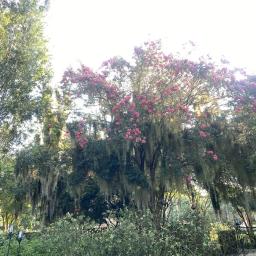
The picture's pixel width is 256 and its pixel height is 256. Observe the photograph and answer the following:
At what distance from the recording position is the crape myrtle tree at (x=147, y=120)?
9.09m

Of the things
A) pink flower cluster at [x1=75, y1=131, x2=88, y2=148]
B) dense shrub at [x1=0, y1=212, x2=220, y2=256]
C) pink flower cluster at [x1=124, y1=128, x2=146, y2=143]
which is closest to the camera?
dense shrub at [x1=0, y1=212, x2=220, y2=256]

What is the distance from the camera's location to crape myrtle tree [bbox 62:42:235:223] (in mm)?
9091

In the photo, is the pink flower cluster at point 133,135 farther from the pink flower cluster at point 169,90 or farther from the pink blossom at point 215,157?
the pink blossom at point 215,157

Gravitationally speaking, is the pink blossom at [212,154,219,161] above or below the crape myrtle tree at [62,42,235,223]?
below

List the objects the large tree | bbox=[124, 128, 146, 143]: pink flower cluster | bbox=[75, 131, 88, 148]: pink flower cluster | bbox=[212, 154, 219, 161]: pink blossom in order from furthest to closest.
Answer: the large tree
bbox=[75, 131, 88, 148]: pink flower cluster
bbox=[212, 154, 219, 161]: pink blossom
bbox=[124, 128, 146, 143]: pink flower cluster

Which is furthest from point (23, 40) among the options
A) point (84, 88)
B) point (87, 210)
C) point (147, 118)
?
point (87, 210)

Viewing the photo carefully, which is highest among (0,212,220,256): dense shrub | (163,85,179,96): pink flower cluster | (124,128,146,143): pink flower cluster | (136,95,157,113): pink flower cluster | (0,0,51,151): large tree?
(0,0,51,151): large tree

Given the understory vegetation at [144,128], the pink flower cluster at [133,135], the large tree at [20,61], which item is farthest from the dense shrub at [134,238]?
the large tree at [20,61]

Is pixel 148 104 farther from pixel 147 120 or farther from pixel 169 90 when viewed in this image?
pixel 169 90

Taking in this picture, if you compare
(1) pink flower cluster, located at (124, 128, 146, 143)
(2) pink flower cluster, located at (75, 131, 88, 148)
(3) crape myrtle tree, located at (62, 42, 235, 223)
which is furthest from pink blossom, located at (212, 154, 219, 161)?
(2) pink flower cluster, located at (75, 131, 88, 148)

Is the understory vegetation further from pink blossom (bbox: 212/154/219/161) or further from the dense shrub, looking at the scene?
the dense shrub

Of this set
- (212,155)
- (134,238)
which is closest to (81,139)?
(212,155)

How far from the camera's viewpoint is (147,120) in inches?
364

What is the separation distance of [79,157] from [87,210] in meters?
3.92
